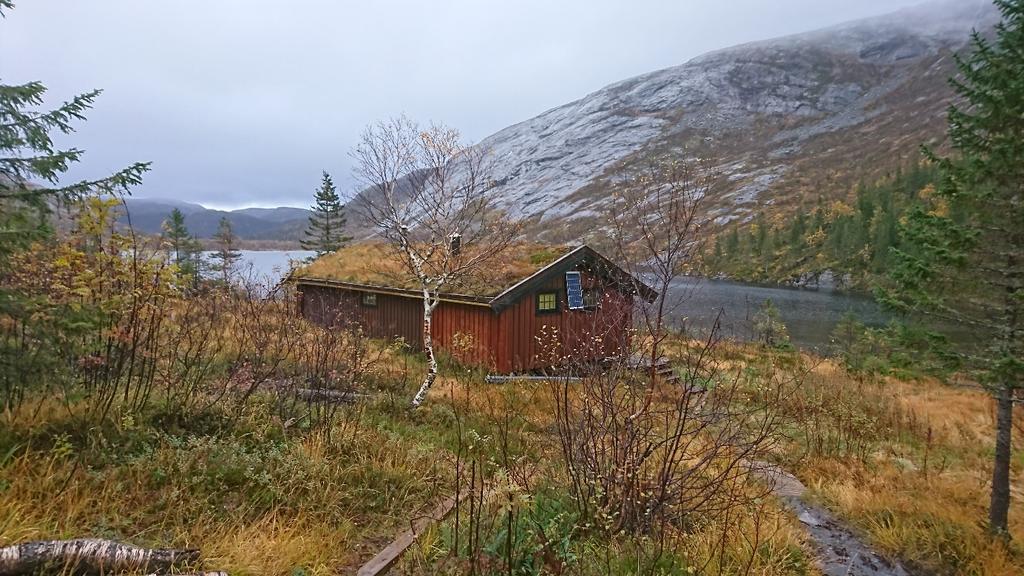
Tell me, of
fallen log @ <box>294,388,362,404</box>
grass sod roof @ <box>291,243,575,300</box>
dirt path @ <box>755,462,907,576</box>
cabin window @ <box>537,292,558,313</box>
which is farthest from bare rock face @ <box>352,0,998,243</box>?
dirt path @ <box>755,462,907,576</box>

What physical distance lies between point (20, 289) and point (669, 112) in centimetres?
21062

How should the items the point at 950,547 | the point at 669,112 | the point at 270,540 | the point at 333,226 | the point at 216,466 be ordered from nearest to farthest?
1. the point at 270,540
2. the point at 216,466
3. the point at 950,547
4. the point at 333,226
5. the point at 669,112

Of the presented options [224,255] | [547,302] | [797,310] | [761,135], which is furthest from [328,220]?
[761,135]

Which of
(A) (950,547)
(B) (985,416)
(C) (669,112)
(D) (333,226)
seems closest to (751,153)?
(C) (669,112)

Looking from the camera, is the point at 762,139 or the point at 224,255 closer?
the point at 224,255

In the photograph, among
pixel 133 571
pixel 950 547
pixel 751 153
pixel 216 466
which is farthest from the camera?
pixel 751 153

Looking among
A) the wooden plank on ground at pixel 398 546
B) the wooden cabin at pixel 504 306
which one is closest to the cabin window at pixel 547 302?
the wooden cabin at pixel 504 306

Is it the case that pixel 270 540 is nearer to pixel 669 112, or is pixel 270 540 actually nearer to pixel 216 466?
pixel 216 466

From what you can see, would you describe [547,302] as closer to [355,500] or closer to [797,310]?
[355,500]

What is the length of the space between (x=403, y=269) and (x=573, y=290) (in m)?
5.81

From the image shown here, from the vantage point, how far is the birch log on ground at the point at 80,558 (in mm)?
2424

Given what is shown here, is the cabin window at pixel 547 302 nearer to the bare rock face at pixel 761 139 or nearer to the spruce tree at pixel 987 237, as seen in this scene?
the spruce tree at pixel 987 237

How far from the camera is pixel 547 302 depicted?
14.0 meters

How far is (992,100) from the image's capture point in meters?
4.86
